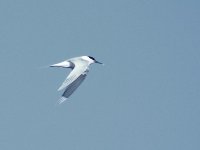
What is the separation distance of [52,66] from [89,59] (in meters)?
2.27

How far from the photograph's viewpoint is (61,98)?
1544cm

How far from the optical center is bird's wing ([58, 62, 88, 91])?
46.4 ft

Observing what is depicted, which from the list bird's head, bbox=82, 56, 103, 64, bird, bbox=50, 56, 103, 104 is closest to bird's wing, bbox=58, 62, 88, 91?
bird, bbox=50, 56, 103, 104

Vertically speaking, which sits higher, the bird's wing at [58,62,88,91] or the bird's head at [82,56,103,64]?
the bird's head at [82,56,103,64]

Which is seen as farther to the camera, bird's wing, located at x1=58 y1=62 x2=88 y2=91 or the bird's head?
the bird's head

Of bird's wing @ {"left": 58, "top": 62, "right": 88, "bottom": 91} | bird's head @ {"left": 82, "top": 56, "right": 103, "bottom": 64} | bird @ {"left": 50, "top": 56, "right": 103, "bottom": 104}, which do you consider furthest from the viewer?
bird's head @ {"left": 82, "top": 56, "right": 103, "bottom": 64}

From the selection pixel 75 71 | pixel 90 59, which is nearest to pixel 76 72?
pixel 75 71

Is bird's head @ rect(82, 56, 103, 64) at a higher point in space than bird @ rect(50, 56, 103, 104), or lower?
higher

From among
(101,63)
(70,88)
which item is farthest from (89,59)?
(70,88)

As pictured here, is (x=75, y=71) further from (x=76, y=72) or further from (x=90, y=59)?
(x=90, y=59)

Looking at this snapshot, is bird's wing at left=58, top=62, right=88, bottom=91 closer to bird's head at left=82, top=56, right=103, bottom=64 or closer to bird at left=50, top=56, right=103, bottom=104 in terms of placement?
bird at left=50, top=56, right=103, bottom=104

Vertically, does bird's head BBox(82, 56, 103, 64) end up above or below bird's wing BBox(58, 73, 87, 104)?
above

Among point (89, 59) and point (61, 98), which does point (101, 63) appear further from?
point (61, 98)

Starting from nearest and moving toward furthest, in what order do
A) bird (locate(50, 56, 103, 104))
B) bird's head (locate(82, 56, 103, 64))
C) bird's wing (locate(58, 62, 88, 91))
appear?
bird's wing (locate(58, 62, 88, 91))
bird (locate(50, 56, 103, 104))
bird's head (locate(82, 56, 103, 64))
